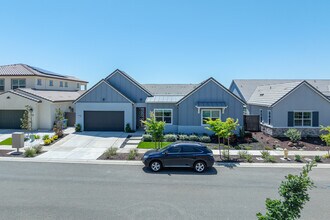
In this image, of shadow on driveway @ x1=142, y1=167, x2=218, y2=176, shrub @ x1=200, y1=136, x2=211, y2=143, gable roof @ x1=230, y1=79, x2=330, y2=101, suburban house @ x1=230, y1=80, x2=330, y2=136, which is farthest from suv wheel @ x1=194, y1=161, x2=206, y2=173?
gable roof @ x1=230, y1=79, x2=330, y2=101

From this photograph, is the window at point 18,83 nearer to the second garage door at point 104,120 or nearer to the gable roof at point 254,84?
the second garage door at point 104,120

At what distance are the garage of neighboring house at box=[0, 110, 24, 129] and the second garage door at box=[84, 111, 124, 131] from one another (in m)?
7.60

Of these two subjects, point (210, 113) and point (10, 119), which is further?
point (10, 119)

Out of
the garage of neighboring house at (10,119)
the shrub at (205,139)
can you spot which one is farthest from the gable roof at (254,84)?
the garage of neighboring house at (10,119)

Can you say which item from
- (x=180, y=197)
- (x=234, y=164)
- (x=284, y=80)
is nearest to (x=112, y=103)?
(x=234, y=164)

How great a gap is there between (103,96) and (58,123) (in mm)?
5314

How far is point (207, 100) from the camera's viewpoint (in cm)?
2389

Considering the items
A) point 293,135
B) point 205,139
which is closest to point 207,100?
point 205,139

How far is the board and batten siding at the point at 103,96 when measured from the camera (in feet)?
85.3

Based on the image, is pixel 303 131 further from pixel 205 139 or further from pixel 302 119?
pixel 205 139

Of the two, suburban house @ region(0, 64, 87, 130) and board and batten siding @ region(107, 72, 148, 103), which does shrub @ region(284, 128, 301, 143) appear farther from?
suburban house @ region(0, 64, 87, 130)

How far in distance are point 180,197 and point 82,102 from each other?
19.6 metres

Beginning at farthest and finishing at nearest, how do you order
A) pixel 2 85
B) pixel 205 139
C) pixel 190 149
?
pixel 2 85
pixel 205 139
pixel 190 149

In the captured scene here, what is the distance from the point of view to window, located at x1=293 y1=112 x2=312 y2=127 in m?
23.6
